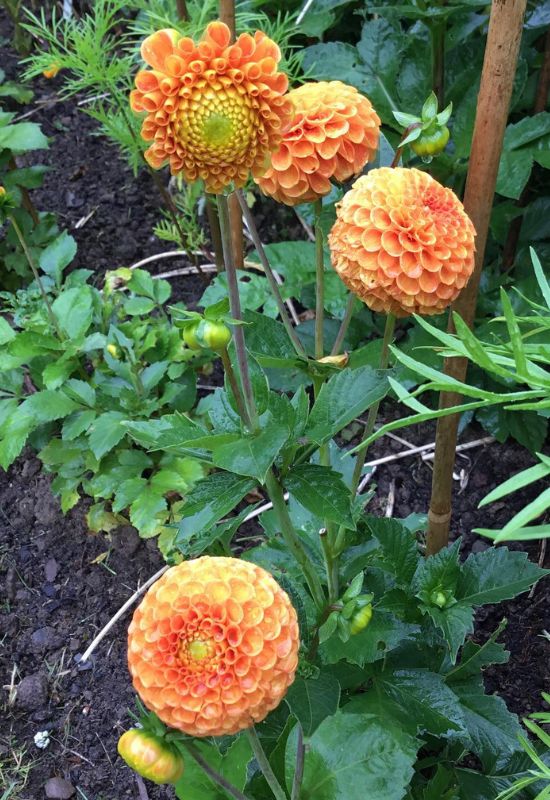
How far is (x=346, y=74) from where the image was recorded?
1.67 meters

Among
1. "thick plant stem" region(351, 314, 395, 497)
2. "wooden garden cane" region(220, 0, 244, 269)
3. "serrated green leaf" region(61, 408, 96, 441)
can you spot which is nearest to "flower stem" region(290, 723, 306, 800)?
"thick plant stem" region(351, 314, 395, 497)

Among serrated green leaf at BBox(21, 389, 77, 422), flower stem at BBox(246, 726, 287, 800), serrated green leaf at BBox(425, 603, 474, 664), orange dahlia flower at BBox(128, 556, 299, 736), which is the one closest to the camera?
orange dahlia flower at BBox(128, 556, 299, 736)

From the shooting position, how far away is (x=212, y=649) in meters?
0.66

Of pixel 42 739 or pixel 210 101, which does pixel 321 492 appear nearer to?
pixel 210 101

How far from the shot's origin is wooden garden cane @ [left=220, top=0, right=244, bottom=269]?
3.51 feet

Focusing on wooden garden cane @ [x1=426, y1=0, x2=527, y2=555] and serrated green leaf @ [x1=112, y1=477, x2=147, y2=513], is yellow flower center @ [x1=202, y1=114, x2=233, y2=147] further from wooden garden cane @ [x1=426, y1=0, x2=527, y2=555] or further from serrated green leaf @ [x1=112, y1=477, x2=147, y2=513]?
serrated green leaf @ [x1=112, y1=477, x2=147, y2=513]

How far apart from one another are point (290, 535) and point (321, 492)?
4.2 inches

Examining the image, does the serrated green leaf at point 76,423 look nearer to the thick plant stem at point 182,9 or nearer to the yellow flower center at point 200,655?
the thick plant stem at point 182,9

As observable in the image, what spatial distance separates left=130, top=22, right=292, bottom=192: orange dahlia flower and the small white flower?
1104mm

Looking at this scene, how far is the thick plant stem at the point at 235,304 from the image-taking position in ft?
2.37

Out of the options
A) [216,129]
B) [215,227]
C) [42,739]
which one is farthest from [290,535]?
[215,227]

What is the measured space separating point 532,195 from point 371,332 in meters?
0.48

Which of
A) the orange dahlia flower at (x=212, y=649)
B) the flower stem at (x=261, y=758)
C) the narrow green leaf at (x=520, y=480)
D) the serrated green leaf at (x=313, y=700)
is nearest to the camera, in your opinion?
the narrow green leaf at (x=520, y=480)

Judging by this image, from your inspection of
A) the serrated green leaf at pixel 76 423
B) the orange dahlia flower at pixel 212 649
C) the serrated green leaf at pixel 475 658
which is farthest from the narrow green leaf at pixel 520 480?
the serrated green leaf at pixel 76 423
